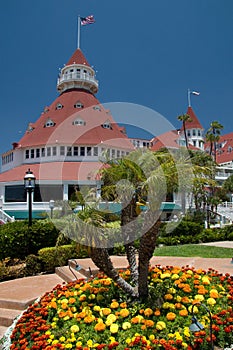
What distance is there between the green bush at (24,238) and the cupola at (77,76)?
132 feet

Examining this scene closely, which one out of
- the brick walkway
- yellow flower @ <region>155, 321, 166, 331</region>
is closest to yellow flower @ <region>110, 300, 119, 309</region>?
yellow flower @ <region>155, 321, 166, 331</region>

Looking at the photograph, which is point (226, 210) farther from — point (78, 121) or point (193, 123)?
point (193, 123)

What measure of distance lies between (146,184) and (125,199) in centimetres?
106

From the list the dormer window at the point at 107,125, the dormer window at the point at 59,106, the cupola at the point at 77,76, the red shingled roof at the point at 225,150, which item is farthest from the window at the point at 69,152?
the red shingled roof at the point at 225,150

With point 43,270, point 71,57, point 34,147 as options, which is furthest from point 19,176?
point 71,57

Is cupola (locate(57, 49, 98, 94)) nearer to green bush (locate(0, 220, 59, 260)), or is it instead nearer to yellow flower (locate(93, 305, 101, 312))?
green bush (locate(0, 220, 59, 260))

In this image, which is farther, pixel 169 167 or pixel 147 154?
pixel 147 154

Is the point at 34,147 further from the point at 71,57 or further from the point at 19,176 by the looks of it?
the point at 71,57

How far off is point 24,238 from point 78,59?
46.4 m

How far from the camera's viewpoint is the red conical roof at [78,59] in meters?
52.1

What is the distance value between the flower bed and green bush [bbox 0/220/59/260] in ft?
17.4

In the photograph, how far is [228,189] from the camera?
46.8 m

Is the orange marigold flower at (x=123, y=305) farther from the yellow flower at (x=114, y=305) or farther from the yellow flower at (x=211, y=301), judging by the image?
the yellow flower at (x=211, y=301)

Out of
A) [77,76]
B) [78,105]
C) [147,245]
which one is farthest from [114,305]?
[77,76]
